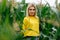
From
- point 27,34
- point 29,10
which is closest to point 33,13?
point 29,10

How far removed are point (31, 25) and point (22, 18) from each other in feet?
0.60

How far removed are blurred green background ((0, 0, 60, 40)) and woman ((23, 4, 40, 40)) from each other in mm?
55

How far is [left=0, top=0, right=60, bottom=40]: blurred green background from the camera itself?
49.3 inches

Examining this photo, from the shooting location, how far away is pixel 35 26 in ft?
5.30

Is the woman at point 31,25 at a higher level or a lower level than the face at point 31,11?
lower

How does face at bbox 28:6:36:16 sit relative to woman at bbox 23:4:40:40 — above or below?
above

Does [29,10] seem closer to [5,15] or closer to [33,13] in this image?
[33,13]

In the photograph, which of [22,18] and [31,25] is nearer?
[31,25]

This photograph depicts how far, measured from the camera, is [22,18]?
68.1 inches

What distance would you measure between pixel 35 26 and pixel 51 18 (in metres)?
0.24

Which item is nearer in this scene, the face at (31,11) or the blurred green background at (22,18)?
the blurred green background at (22,18)

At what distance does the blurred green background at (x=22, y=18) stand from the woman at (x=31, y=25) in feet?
0.18

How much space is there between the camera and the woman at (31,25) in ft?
5.11

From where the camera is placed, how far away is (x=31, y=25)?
1.57 meters
